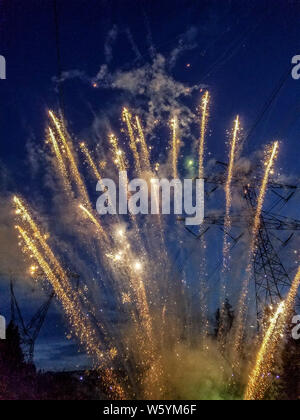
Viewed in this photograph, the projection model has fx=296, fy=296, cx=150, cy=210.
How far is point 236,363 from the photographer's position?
38406 mm

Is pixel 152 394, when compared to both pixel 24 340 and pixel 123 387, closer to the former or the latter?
pixel 123 387

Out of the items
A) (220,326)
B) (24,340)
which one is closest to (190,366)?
(220,326)

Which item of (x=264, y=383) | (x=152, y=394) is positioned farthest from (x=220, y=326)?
(x=264, y=383)

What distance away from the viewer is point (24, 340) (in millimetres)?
46031

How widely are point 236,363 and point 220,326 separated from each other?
19177 millimetres

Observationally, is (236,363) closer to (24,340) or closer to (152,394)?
(152,394)
